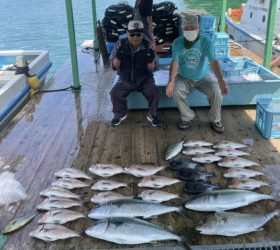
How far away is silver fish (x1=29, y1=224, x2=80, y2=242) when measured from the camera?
8.38 feet

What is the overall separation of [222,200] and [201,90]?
1889mm

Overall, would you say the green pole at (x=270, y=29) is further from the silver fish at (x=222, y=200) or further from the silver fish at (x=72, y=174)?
the silver fish at (x=72, y=174)

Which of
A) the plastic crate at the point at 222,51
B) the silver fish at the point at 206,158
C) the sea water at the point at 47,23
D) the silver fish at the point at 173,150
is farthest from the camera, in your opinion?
the sea water at the point at 47,23

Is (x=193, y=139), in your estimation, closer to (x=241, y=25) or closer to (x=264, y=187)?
(x=264, y=187)

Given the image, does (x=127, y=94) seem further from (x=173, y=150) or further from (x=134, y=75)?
(x=173, y=150)

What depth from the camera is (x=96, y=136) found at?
14.0 feet

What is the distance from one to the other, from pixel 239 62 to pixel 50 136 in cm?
299

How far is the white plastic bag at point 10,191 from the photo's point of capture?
3.05 m

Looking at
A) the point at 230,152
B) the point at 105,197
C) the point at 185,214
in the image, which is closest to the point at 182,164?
the point at 230,152

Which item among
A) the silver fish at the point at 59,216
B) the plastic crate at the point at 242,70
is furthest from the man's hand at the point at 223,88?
the silver fish at the point at 59,216

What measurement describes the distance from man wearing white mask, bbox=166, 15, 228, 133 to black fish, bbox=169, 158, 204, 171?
2.78 ft

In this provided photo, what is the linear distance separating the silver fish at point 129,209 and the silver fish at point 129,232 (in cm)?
12

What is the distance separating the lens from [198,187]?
3.04m

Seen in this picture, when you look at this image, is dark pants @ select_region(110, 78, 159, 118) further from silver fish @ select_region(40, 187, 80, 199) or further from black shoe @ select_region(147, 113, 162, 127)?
silver fish @ select_region(40, 187, 80, 199)
